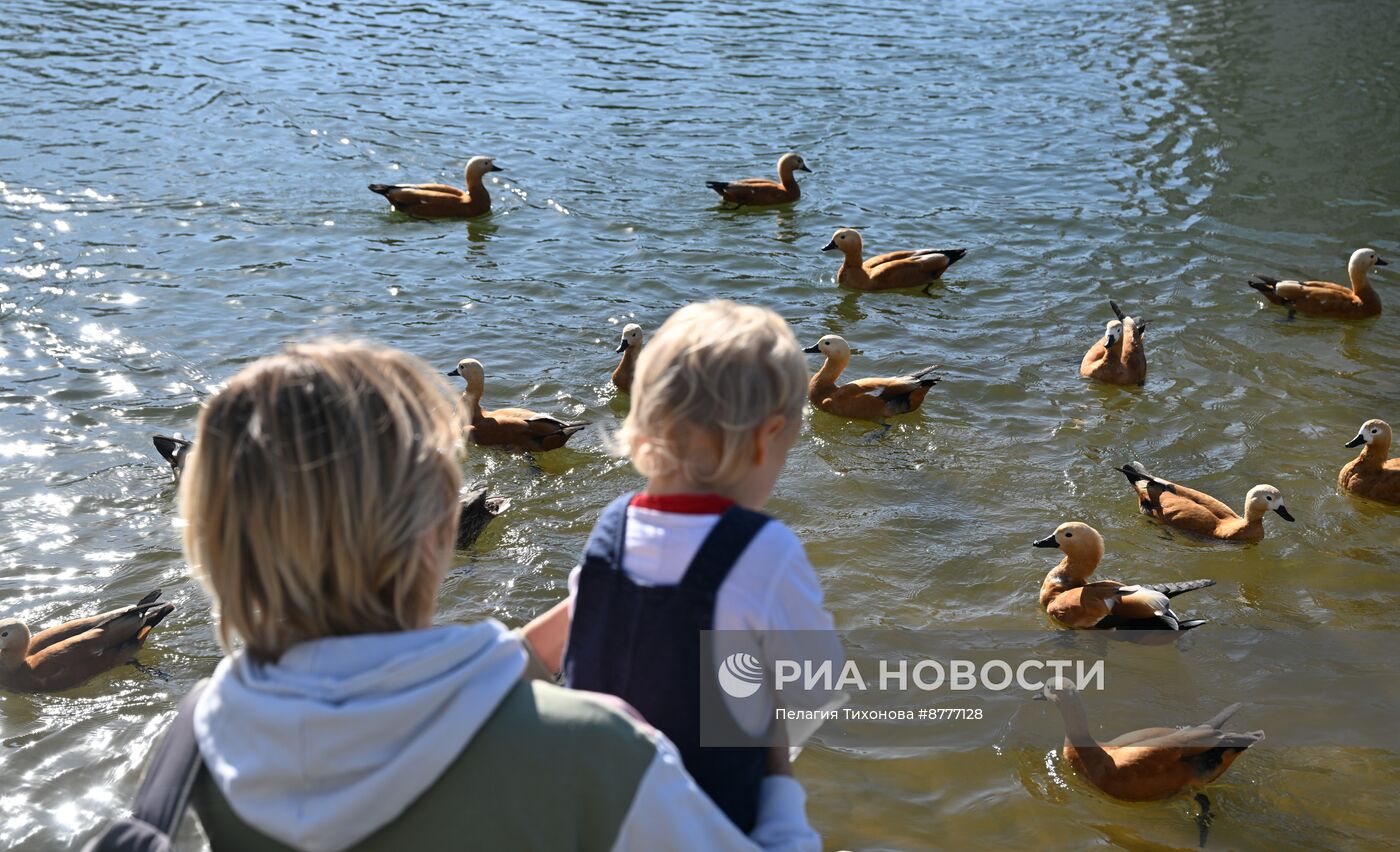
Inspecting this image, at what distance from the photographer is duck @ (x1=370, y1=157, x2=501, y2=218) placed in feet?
38.9

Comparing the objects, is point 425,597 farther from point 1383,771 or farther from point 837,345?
point 837,345

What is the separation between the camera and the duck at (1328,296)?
9.66 metres

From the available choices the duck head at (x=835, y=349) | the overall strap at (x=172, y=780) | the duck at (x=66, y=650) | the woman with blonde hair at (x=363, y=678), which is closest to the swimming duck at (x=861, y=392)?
the duck head at (x=835, y=349)

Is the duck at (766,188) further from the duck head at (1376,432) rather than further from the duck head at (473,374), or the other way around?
the duck head at (1376,432)

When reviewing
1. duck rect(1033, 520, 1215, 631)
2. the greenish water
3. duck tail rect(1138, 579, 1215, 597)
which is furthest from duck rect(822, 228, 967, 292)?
duck tail rect(1138, 579, 1215, 597)

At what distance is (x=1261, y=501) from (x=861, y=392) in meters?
2.60

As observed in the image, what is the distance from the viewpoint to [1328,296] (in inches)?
381

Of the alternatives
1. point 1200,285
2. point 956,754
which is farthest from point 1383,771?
point 1200,285

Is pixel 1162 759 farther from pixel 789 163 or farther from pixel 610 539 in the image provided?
pixel 789 163

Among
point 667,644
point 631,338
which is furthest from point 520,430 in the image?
point 667,644

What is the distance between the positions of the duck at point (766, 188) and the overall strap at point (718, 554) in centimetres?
1010

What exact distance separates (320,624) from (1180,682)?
4770 mm

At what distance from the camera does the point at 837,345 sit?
8430 millimetres

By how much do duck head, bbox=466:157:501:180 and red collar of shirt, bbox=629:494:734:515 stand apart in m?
10.00
